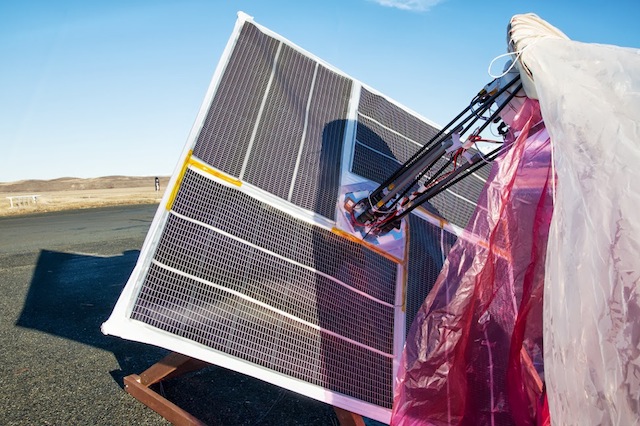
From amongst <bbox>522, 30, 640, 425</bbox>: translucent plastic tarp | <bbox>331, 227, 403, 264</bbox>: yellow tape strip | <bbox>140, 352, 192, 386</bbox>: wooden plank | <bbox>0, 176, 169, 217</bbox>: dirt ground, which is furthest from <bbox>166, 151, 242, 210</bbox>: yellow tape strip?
<bbox>0, 176, 169, 217</bbox>: dirt ground

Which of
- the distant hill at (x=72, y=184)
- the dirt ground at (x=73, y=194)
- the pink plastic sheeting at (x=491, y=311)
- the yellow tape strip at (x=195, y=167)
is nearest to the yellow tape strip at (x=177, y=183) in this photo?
the yellow tape strip at (x=195, y=167)

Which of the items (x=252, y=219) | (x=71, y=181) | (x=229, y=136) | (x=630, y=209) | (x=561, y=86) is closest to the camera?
(x=630, y=209)

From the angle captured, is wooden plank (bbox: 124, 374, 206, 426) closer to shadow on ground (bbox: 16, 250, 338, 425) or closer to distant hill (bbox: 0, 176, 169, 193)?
shadow on ground (bbox: 16, 250, 338, 425)

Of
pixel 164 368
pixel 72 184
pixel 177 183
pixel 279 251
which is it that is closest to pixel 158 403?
pixel 164 368

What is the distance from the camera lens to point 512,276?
14.1ft

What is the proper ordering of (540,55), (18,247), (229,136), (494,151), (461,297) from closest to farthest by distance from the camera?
(540,55), (461,297), (494,151), (229,136), (18,247)

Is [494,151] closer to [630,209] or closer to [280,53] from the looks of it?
[630,209]

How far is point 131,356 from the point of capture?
6875mm

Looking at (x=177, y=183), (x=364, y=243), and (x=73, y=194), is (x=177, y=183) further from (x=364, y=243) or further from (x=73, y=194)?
(x=73, y=194)

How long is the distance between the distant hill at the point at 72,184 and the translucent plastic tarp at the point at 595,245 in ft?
186

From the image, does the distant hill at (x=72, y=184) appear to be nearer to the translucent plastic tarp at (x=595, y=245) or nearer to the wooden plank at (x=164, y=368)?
the wooden plank at (x=164, y=368)

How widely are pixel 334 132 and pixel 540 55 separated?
347cm

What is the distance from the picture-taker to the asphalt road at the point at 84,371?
5.48m

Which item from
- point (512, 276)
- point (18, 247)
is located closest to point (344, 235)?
point (512, 276)
